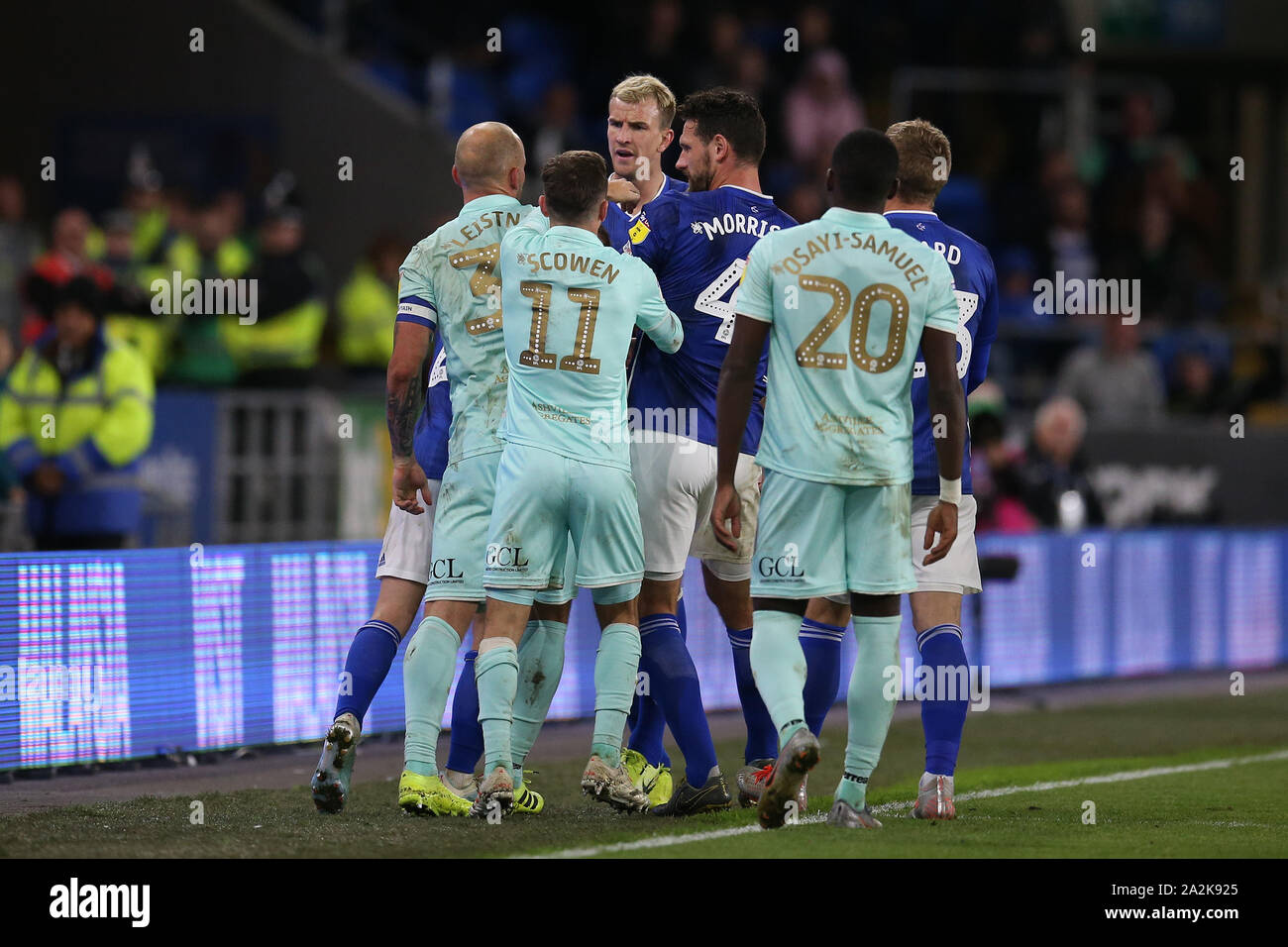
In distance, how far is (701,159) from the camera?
875 centimetres

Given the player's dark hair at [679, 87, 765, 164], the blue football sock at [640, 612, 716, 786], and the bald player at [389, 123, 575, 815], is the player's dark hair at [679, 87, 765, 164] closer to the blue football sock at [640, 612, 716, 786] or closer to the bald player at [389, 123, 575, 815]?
the bald player at [389, 123, 575, 815]

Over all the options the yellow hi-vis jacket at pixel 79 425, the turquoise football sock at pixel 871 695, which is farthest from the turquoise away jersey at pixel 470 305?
the yellow hi-vis jacket at pixel 79 425

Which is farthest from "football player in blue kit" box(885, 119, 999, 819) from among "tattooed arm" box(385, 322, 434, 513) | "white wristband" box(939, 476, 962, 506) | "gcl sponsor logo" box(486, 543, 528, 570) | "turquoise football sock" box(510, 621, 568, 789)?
"tattooed arm" box(385, 322, 434, 513)

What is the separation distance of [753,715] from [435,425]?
5.71 ft

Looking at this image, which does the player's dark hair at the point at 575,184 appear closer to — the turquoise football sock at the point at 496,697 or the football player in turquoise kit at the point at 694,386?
the football player in turquoise kit at the point at 694,386

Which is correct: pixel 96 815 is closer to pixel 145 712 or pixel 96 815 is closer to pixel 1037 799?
pixel 145 712

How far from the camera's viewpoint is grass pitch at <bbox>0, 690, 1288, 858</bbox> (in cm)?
728

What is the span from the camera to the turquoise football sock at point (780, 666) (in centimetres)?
750

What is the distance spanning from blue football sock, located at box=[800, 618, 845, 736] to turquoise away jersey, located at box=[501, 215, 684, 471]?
102cm

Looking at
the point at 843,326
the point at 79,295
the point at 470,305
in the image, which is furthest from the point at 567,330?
the point at 79,295

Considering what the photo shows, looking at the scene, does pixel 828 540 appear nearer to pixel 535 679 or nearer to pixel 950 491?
pixel 950 491

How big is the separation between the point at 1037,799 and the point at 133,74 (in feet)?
45.6

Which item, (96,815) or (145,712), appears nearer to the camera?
(96,815)

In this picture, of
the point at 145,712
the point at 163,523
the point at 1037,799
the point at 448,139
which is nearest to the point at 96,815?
the point at 145,712
